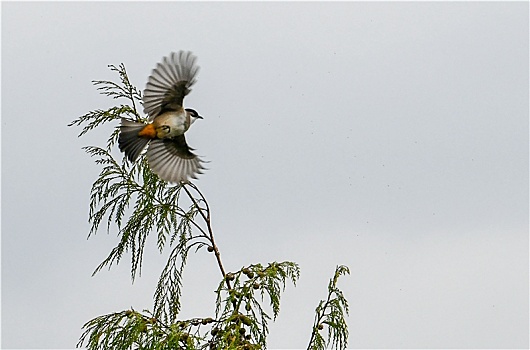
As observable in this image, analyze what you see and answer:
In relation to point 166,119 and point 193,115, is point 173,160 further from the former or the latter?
point 193,115

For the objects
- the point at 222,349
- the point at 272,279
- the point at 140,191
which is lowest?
the point at 222,349

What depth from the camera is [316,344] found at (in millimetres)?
4973

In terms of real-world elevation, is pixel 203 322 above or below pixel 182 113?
below

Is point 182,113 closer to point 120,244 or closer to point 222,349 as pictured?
point 120,244

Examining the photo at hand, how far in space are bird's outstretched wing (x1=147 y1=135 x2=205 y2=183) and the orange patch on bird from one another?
0.37ft

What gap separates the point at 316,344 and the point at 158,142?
1.58 m

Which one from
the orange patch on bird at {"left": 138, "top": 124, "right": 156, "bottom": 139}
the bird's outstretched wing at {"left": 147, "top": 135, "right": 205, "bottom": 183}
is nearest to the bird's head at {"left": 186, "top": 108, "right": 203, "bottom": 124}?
the bird's outstretched wing at {"left": 147, "top": 135, "right": 205, "bottom": 183}

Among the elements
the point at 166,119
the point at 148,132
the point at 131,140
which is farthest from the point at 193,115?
the point at 131,140

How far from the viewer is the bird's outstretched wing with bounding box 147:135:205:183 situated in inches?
213

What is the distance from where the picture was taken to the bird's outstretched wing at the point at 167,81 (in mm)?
5617

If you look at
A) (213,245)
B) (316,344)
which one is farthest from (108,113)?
(316,344)

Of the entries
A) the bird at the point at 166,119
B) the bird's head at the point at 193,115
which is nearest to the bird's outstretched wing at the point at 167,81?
the bird at the point at 166,119

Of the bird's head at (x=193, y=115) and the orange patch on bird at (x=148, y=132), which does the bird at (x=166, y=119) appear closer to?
the orange patch on bird at (x=148, y=132)

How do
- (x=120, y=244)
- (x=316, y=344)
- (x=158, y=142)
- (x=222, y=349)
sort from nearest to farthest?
(x=222, y=349) < (x=316, y=344) < (x=120, y=244) < (x=158, y=142)
